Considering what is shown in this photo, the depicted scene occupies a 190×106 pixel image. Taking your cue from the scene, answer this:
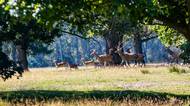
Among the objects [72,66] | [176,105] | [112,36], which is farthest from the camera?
[112,36]

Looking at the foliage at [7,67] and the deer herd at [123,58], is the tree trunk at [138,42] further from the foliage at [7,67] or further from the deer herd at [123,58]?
the foliage at [7,67]

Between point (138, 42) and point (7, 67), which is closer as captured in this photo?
point (7, 67)

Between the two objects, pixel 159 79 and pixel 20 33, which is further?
pixel 159 79

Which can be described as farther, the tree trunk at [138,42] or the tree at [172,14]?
the tree trunk at [138,42]

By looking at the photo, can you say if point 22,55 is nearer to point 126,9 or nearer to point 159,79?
point 159,79

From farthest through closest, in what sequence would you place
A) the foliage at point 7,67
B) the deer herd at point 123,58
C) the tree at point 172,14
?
the deer herd at point 123,58, the foliage at point 7,67, the tree at point 172,14

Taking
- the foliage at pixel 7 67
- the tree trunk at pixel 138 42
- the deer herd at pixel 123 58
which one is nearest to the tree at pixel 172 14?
the foliage at pixel 7 67

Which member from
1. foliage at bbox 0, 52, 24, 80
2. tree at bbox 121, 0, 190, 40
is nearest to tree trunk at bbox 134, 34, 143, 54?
foliage at bbox 0, 52, 24, 80

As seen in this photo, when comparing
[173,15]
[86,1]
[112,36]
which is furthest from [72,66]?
[86,1]

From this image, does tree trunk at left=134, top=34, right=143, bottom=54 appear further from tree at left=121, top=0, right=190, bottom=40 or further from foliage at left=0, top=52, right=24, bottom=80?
tree at left=121, top=0, right=190, bottom=40

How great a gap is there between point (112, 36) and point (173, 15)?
170 feet

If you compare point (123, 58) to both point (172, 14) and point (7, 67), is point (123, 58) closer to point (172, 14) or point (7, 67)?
point (7, 67)

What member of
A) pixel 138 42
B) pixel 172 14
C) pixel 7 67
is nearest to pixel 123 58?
pixel 138 42

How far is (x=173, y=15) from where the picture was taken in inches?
757
